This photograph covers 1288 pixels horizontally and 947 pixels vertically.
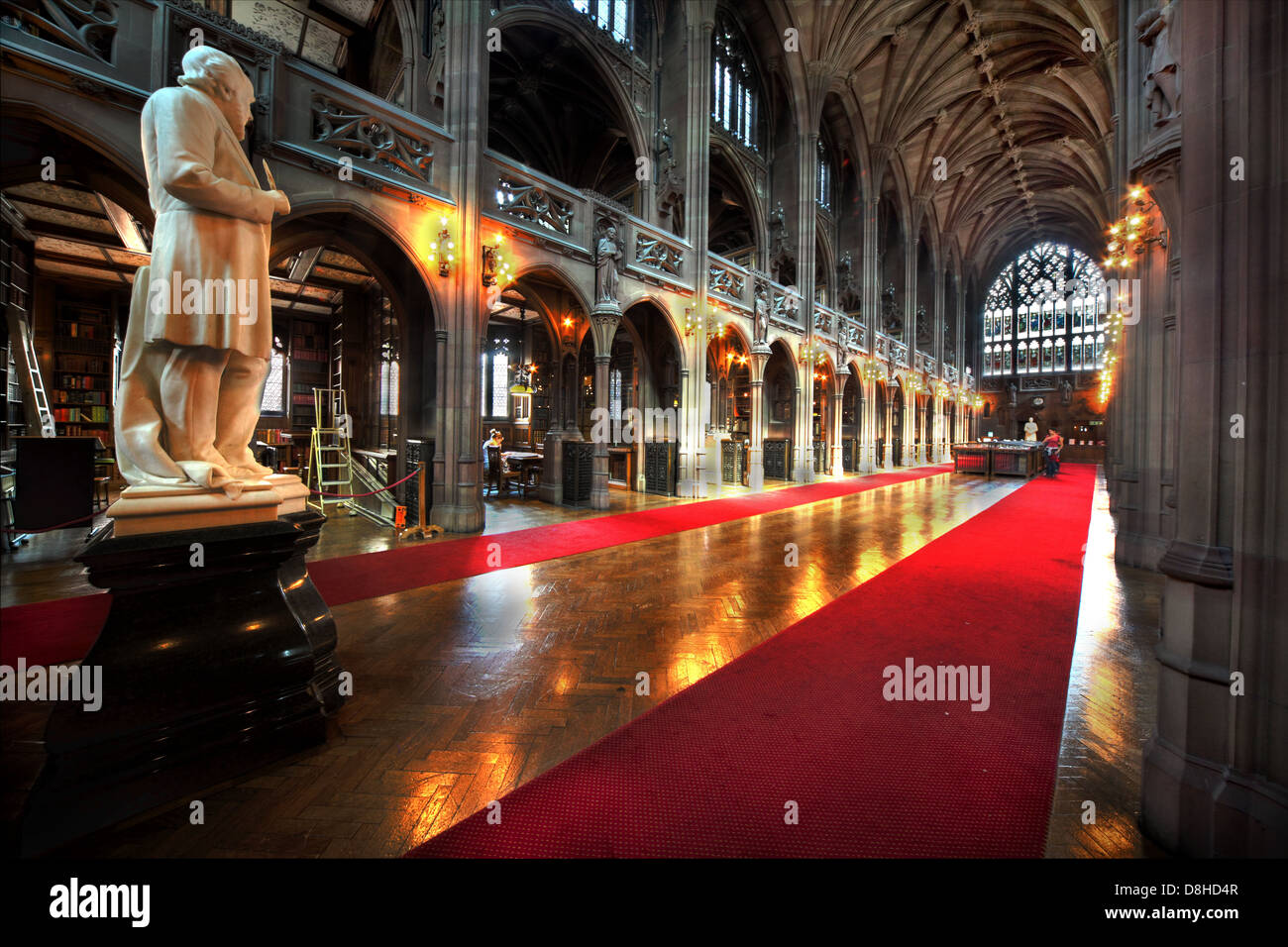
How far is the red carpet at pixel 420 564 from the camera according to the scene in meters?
3.33

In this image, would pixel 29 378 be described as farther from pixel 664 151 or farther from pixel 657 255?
pixel 664 151

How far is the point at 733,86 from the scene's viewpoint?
1473cm

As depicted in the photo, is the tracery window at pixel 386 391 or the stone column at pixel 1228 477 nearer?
the stone column at pixel 1228 477

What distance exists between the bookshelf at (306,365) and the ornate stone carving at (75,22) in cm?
1166

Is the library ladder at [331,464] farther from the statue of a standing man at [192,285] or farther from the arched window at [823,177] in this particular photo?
the arched window at [823,177]

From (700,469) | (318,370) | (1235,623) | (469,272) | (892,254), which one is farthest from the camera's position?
(892,254)

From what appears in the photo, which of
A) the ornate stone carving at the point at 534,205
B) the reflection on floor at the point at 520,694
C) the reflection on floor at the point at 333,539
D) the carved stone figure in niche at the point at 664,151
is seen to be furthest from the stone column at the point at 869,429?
the ornate stone carving at the point at 534,205

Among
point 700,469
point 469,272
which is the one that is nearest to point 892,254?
point 700,469

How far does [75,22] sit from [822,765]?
8806 mm

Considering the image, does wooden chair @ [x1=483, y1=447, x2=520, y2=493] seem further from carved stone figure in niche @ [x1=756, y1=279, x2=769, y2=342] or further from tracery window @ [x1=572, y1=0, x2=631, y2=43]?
tracery window @ [x1=572, y1=0, x2=631, y2=43]

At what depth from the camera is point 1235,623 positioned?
5.37 ft

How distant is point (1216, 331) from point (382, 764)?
357cm
